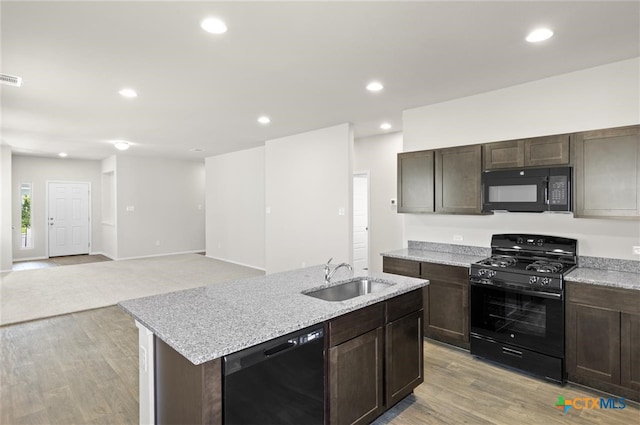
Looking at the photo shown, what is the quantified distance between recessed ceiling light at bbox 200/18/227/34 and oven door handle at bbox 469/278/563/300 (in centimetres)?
300

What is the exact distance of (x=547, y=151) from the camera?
10.4 ft

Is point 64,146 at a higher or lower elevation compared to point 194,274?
higher

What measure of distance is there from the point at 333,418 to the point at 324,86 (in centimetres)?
304

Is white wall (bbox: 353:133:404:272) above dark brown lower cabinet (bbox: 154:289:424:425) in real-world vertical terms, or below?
above

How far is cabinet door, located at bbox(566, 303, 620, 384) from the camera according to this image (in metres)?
2.64

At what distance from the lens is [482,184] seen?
3.59 m

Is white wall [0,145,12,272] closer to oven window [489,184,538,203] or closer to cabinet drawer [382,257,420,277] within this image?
cabinet drawer [382,257,420,277]

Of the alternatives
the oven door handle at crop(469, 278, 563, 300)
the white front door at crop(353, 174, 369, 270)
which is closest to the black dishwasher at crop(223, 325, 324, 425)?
the oven door handle at crop(469, 278, 563, 300)

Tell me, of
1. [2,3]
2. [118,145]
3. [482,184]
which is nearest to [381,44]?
[482,184]

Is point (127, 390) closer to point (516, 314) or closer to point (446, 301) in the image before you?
point (446, 301)

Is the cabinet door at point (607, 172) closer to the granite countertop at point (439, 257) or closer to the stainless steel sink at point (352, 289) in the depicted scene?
the granite countertop at point (439, 257)

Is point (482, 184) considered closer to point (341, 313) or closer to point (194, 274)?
point (341, 313)

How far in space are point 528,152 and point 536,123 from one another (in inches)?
16.9

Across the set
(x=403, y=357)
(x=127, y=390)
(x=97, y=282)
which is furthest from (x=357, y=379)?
(x=97, y=282)
